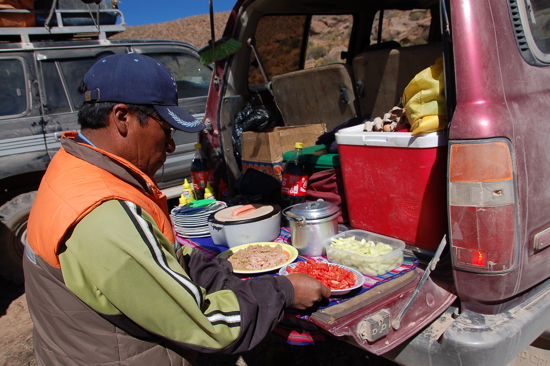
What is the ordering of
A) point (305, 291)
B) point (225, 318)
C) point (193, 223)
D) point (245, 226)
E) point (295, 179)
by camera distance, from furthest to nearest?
point (193, 223)
point (295, 179)
point (245, 226)
point (305, 291)
point (225, 318)

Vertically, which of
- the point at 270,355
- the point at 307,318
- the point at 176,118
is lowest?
the point at 270,355

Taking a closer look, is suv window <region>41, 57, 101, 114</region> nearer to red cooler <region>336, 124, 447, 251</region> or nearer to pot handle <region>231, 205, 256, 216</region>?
pot handle <region>231, 205, 256, 216</region>

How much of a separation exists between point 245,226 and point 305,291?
3.08 ft

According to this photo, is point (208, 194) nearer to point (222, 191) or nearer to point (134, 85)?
point (222, 191)

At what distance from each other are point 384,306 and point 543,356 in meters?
1.60

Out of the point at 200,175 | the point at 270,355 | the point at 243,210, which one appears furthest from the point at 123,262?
the point at 200,175

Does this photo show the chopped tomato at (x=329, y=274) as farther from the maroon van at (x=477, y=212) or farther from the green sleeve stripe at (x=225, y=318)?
the green sleeve stripe at (x=225, y=318)

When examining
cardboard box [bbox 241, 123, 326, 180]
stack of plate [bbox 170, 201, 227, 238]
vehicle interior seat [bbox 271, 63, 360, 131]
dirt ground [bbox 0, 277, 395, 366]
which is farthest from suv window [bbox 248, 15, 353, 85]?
dirt ground [bbox 0, 277, 395, 366]

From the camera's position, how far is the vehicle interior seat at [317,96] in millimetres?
3277

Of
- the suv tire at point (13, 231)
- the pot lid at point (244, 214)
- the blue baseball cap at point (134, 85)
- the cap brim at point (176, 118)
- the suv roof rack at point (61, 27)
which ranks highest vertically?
the suv roof rack at point (61, 27)

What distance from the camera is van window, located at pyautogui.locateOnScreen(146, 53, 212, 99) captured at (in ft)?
18.3

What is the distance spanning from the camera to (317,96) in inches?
137

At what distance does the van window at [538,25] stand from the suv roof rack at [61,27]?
492 cm

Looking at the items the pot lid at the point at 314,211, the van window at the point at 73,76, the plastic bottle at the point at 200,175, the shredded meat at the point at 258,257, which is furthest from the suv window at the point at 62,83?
→ the pot lid at the point at 314,211
